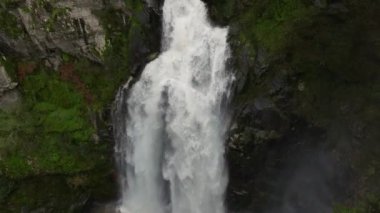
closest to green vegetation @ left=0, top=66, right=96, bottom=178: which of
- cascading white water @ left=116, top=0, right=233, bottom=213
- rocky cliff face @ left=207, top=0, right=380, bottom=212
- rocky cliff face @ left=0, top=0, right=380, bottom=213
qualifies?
rocky cliff face @ left=0, top=0, right=380, bottom=213

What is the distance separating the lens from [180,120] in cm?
1686

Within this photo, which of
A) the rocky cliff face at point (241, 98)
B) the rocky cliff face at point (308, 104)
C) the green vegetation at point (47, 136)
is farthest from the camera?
the green vegetation at point (47, 136)

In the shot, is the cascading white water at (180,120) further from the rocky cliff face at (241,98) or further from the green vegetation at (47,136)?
the green vegetation at (47,136)

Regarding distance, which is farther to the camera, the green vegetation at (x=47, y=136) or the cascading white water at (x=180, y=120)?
the green vegetation at (x=47, y=136)

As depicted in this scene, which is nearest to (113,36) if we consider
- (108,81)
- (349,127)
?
(108,81)

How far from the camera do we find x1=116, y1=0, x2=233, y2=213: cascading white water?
54.3 feet

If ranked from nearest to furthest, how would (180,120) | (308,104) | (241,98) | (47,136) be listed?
(308,104) → (241,98) → (180,120) → (47,136)

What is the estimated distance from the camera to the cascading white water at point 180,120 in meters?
16.5


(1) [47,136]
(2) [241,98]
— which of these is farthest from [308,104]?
(1) [47,136]

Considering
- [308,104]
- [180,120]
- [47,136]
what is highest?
[308,104]

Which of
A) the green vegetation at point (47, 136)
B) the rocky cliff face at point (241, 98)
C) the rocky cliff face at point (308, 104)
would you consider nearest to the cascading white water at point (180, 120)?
the rocky cliff face at point (241, 98)

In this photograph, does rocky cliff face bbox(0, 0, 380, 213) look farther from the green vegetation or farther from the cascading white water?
the cascading white water

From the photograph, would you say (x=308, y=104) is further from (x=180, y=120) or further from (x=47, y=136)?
(x=47, y=136)

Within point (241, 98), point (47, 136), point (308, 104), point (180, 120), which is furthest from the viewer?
point (47, 136)
